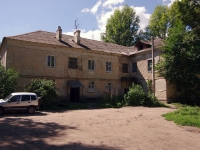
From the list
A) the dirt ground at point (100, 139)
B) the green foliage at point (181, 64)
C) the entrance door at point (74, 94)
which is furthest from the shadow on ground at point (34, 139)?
the green foliage at point (181, 64)

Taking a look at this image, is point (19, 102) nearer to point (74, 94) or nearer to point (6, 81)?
point (6, 81)

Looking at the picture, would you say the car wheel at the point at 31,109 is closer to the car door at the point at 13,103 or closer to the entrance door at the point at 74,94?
the car door at the point at 13,103

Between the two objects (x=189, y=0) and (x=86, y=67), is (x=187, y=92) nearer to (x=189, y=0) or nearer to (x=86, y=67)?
(x=189, y=0)

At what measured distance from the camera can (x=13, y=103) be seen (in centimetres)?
1325

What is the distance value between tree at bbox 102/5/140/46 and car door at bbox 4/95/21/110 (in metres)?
33.0

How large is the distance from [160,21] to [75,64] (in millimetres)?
24266

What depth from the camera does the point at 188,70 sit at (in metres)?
21.2

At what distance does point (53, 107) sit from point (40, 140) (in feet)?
34.9

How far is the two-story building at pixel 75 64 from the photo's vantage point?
781 inches

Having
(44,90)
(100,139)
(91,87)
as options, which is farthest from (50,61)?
(100,139)

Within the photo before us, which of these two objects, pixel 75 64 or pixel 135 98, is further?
pixel 75 64

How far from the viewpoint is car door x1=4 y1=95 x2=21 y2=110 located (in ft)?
42.8

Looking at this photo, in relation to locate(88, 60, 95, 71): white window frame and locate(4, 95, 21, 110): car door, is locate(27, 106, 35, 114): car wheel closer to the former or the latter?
locate(4, 95, 21, 110): car door

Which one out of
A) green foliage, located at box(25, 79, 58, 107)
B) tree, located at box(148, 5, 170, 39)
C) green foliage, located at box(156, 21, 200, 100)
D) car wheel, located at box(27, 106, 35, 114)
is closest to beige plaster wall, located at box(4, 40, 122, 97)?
green foliage, located at box(25, 79, 58, 107)
